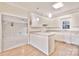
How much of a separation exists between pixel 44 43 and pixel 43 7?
577 mm

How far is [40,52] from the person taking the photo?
1.27m

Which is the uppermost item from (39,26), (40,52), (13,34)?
(39,26)

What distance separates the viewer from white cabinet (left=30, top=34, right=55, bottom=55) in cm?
124

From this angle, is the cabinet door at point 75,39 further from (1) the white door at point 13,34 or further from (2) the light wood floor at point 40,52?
(1) the white door at point 13,34

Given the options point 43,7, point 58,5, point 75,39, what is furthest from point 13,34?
point 75,39

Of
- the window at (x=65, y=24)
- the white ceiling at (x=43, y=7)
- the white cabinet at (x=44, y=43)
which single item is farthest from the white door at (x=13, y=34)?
the window at (x=65, y=24)

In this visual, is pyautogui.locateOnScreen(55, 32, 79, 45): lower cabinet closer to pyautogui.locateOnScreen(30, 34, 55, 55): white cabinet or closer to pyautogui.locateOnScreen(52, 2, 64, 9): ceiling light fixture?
pyautogui.locateOnScreen(30, 34, 55, 55): white cabinet

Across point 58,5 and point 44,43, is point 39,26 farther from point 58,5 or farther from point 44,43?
point 58,5

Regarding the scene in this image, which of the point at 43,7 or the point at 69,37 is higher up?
the point at 43,7

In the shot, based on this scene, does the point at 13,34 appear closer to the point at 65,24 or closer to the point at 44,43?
the point at 44,43

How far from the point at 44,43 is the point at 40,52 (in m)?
0.16

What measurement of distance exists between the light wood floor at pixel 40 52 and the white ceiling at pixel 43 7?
0.52 m

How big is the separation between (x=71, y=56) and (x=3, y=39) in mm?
1091

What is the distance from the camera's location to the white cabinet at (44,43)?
124 cm
